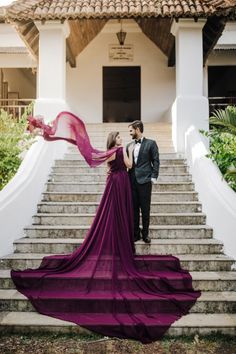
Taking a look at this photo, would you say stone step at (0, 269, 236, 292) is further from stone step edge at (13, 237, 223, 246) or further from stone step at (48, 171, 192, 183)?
stone step at (48, 171, 192, 183)

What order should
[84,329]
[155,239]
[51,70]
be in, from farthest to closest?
[51,70], [155,239], [84,329]

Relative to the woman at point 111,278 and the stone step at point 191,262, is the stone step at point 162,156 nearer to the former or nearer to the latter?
the woman at point 111,278

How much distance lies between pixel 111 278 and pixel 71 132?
220 centimetres

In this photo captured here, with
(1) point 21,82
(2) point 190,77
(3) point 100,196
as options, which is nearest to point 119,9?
(2) point 190,77

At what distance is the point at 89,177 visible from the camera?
7910 mm

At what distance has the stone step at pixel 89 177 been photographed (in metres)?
7.84

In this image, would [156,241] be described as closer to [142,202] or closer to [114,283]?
[142,202]

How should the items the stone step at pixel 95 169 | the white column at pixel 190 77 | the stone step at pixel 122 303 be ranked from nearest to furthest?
the stone step at pixel 122 303 → the stone step at pixel 95 169 → the white column at pixel 190 77

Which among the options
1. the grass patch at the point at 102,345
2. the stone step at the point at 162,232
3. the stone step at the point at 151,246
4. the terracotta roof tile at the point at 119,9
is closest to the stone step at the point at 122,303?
the grass patch at the point at 102,345

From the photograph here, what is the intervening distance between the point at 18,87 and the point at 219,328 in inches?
641

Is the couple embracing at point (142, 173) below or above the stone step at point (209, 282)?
above

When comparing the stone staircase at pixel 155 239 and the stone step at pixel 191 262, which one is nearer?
the stone staircase at pixel 155 239

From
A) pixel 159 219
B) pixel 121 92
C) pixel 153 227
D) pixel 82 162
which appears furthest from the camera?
pixel 121 92

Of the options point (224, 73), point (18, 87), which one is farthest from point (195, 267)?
point (18, 87)
